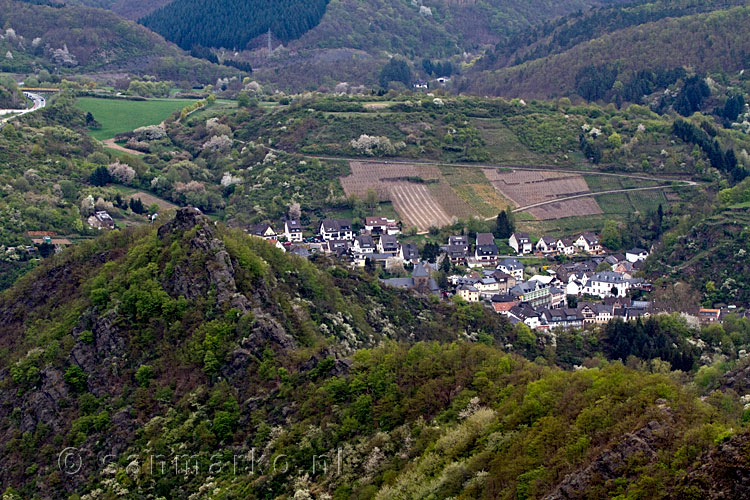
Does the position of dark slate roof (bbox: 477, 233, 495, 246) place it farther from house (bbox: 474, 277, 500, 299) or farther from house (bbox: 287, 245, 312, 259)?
house (bbox: 287, 245, 312, 259)

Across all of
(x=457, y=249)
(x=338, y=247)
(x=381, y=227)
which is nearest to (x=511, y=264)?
(x=457, y=249)

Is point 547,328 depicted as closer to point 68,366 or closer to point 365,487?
point 68,366

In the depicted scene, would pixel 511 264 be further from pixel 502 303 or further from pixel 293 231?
pixel 293 231

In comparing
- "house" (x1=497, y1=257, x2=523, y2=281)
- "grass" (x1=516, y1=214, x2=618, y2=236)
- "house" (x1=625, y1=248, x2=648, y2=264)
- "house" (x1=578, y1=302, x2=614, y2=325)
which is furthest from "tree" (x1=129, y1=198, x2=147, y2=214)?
"house" (x1=578, y1=302, x2=614, y2=325)

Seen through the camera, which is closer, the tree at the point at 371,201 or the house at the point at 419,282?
the house at the point at 419,282

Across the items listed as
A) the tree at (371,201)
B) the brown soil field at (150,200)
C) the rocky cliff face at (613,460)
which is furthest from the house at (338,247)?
the rocky cliff face at (613,460)

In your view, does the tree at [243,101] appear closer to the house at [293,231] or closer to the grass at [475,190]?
the grass at [475,190]
